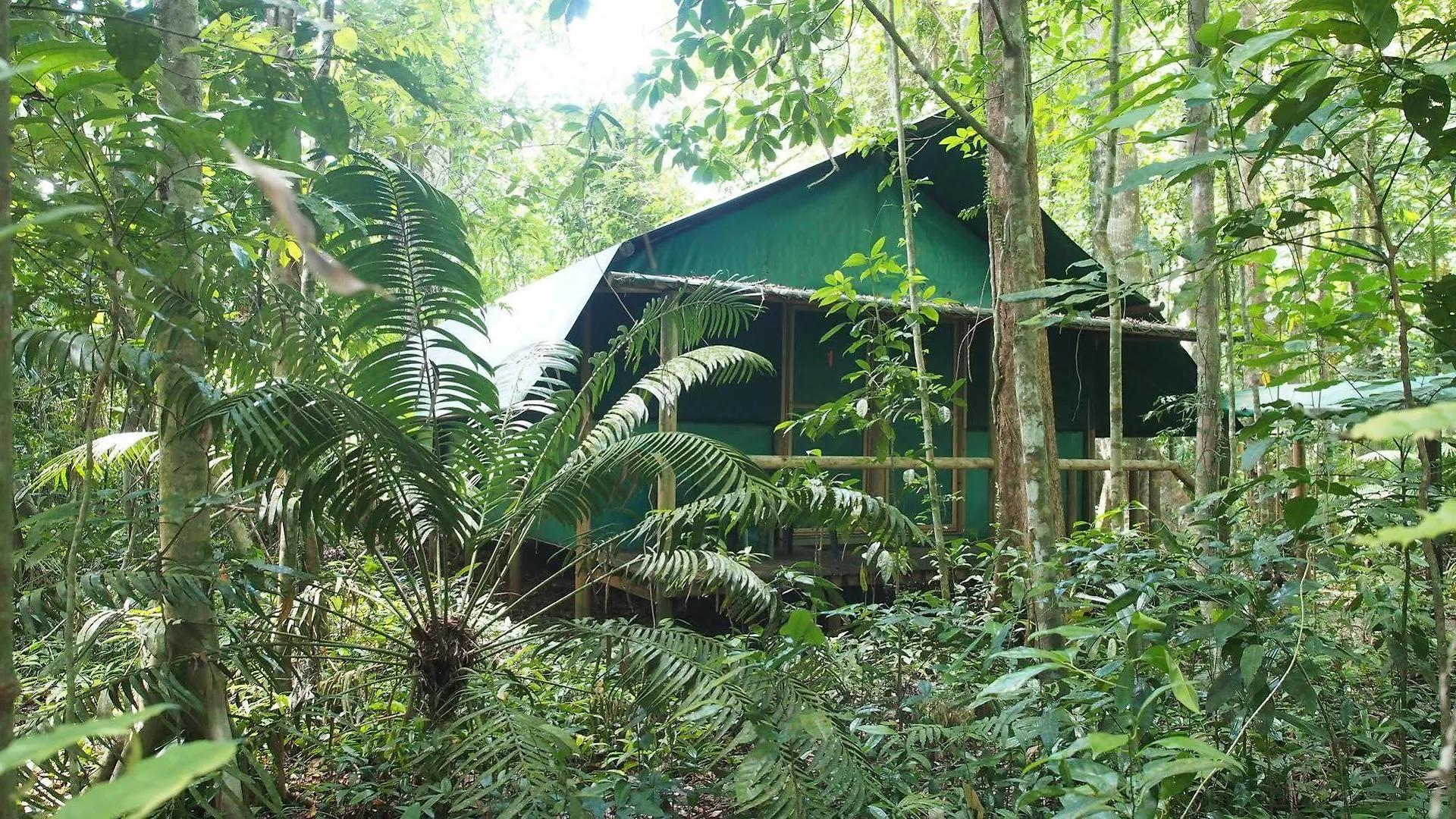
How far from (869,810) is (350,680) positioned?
2.65m

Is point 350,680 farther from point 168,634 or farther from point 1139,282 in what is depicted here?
point 1139,282

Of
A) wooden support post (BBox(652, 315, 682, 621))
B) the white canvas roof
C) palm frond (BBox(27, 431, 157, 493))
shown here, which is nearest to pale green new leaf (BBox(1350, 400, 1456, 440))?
the white canvas roof

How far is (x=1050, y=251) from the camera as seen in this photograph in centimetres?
868

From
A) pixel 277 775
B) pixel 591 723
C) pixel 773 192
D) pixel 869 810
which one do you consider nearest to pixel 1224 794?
pixel 869 810

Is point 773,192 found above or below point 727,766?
above

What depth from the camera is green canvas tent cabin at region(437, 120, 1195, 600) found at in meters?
7.17

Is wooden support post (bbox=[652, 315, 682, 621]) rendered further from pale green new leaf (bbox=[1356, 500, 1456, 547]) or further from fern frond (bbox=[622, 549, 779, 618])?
pale green new leaf (bbox=[1356, 500, 1456, 547])

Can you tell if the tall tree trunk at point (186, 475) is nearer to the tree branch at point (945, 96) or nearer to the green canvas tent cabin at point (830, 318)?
the tree branch at point (945, 96)

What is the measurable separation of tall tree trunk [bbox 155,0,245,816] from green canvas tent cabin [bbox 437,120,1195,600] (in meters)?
3.38

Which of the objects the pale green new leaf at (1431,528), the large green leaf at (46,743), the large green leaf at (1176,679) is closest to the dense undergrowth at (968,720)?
the large green leaf at (1176,679)

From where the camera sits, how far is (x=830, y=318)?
839 cm

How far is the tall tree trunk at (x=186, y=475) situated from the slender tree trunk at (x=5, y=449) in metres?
1.88

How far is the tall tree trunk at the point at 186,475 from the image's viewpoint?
2.65 metres

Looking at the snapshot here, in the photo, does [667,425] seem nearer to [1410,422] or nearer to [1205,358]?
[1205,358]
